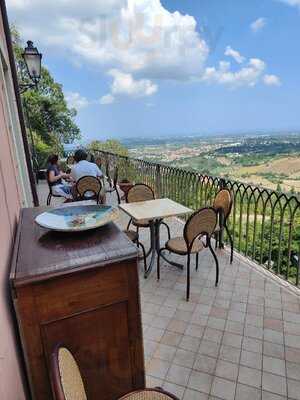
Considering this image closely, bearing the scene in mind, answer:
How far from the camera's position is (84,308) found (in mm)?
1181

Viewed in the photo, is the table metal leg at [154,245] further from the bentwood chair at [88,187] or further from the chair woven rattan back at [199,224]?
the bentwood chair at [88,187]

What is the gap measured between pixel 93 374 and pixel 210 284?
195 centimetres

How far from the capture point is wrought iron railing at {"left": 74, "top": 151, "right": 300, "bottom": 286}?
3000 millimetres

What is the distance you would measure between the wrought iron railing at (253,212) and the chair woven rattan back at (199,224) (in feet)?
2.61

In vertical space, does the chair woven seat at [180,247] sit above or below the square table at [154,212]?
below

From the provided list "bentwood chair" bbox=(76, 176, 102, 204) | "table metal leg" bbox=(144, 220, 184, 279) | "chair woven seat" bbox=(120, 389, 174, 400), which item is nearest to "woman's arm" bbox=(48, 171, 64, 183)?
"bentwood chair" bbox=(76, 176, 102, 204)

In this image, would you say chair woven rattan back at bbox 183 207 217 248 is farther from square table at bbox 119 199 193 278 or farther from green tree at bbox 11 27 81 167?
green tree at bbox 11 27 81 167

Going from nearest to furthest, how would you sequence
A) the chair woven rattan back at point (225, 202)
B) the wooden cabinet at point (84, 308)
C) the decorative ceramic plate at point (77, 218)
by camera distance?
the wooden cabinet at point (84, 308), the decorative ceramic plate at point (77, 218), the chair woven rattan back at point (225, 202)

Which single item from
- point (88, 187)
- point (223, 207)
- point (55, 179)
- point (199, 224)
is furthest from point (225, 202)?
point (55, 179)

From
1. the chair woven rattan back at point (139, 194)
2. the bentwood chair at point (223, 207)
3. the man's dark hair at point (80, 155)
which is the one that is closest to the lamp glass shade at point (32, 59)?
the man's dark hair at point (80, 155)

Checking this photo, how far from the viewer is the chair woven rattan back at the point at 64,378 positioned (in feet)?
2.22

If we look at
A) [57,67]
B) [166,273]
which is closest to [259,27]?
[57,67]

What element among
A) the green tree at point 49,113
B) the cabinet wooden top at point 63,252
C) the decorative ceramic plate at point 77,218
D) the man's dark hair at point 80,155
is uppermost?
the green tree at point 49,113

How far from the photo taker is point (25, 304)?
1063 millimetres
